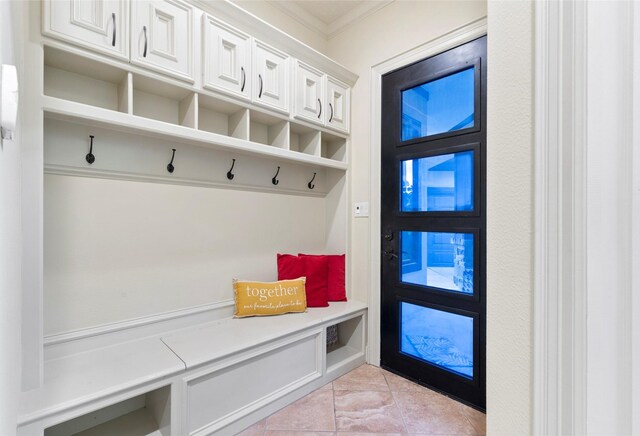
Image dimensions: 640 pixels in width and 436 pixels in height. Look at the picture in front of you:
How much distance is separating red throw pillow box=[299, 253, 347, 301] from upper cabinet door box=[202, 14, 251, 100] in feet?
4.39

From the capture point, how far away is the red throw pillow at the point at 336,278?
8.15 ft

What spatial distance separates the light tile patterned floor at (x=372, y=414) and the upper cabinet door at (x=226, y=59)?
196 centimetres

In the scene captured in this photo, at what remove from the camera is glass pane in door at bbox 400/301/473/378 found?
2002 millimetres

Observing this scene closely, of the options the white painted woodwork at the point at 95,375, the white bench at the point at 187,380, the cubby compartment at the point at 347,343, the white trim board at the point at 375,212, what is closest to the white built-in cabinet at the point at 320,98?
the white trim board at the point at 375,212

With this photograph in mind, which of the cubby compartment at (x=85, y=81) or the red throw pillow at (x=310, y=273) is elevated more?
the cubby compartment at (x=85, y=81)

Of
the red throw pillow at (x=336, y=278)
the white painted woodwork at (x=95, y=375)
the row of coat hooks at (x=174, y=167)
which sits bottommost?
the white painted woodwork at (x=95, y=375)

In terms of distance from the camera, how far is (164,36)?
5.27 ft

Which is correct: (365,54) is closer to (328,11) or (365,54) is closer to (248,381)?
(328,11)

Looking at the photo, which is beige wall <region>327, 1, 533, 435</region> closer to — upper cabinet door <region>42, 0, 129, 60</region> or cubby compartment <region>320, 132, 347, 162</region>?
upper cabinet door <region>42, 0, 129, 60</region>

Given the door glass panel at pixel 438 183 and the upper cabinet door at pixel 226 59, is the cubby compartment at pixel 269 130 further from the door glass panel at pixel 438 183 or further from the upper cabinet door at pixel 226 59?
the door glass panel at pixel 438 183

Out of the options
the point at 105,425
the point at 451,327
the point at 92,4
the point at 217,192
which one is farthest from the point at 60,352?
the point at 451,327

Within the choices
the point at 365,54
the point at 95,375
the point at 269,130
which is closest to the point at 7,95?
the point at 95,375

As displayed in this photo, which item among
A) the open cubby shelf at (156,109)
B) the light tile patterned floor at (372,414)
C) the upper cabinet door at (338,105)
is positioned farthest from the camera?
the upper cabinet door at (338,105)

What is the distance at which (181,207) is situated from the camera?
75.1 inches
